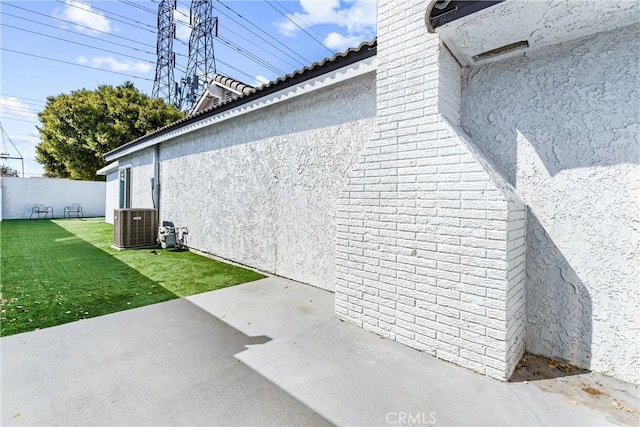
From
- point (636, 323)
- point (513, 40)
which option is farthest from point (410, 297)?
point (513, 40)

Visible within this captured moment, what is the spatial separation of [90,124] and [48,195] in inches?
278

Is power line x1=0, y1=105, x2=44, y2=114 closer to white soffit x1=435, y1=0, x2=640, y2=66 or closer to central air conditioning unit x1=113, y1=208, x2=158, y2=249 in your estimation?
central air conditioning unit x1=113, y1=208, x2=158, y2=249

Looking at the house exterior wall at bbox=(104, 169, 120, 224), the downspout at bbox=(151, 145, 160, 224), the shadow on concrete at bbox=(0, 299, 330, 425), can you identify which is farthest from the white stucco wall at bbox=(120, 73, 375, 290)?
the house exterior wall at bbox=(104, 169, 120, 224)

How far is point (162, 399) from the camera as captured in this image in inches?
107

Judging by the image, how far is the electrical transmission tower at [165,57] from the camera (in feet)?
113

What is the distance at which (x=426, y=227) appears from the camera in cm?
366

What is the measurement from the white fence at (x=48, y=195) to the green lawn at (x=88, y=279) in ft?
50.4

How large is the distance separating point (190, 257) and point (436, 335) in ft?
26.7

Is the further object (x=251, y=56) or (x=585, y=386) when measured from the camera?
(x=251, y=56)

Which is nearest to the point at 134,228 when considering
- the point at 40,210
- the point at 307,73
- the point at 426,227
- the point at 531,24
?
the point at 307,73

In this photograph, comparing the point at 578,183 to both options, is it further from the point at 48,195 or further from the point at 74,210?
the point at 48,195

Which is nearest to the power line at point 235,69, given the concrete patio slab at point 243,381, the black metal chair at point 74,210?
the black metal chair at point 74,210

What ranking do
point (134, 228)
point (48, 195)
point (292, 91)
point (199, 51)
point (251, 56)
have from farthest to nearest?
point (199, 51)
point (251, 56)
point (48, 195)
point (134, 228)
point (292, 91)

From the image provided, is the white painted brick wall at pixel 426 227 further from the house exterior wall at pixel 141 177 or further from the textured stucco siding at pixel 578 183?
the house exterior wall at pixel 141 177
